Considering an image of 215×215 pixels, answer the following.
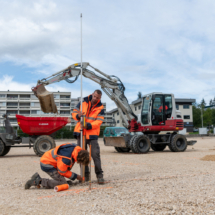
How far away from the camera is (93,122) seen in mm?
5492

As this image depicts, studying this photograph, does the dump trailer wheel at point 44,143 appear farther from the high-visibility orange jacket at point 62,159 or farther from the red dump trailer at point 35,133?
the high-visibility orange jacket at point 62,159

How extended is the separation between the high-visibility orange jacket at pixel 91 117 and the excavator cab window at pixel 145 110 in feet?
29.2

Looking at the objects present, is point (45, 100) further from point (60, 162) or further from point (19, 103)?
point (19, 103)

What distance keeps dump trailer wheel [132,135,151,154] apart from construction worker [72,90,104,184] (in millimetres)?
7588

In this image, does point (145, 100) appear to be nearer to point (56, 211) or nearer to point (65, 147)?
point (65, 147)

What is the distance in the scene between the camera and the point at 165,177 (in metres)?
5.97

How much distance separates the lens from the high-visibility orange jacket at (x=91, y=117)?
5.51 metres

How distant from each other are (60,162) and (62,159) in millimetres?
70

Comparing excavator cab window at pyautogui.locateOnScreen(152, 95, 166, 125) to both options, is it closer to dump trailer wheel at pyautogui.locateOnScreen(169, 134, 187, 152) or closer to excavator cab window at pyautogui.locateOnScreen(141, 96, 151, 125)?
excavator cab window at pyautogui.locateOnScreen(141, 96, 151, 125)

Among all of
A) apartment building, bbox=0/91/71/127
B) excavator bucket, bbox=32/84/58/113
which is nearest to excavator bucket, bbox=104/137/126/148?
excavator bucket, bbox=32/84/58/113

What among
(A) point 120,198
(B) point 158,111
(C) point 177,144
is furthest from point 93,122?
(C) point 177,144

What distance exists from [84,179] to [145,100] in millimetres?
9772

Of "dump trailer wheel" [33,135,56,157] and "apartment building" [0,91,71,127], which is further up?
"apartment building" [0,91,71,127]

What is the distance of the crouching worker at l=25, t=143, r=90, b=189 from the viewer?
4869mm
